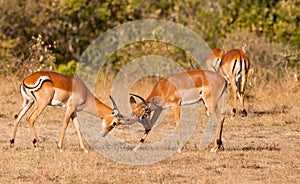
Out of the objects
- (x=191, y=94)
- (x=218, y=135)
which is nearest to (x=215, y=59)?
(x=191, y=94)

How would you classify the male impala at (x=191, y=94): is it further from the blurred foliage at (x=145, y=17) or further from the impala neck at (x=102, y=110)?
the blurred foliage at (x=145, y=17)

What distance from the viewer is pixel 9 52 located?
22.3 metres

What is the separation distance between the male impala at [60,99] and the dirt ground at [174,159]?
439mm

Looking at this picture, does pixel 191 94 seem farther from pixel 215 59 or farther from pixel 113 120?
pixel 215 59

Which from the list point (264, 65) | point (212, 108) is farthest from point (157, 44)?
point (212, 108)

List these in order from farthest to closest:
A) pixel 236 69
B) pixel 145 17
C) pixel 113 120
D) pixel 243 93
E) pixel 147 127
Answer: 1. pixel 145 17
2. pixel 236 69
3. pixel 243 93
4. pixel 147 127
5. pixel 113 120

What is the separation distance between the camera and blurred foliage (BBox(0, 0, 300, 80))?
2123cm

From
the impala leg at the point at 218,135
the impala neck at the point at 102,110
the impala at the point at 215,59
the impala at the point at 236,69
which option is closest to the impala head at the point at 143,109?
the impala neck at the point at 102,110

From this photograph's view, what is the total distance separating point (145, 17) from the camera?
25.4 metres

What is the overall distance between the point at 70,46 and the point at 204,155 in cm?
1604

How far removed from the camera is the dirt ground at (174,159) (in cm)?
852

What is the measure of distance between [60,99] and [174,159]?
80.3 inches

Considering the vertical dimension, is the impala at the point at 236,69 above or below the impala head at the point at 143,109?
above

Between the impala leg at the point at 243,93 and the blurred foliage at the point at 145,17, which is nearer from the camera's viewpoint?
the impala leg at the point at 243,93
